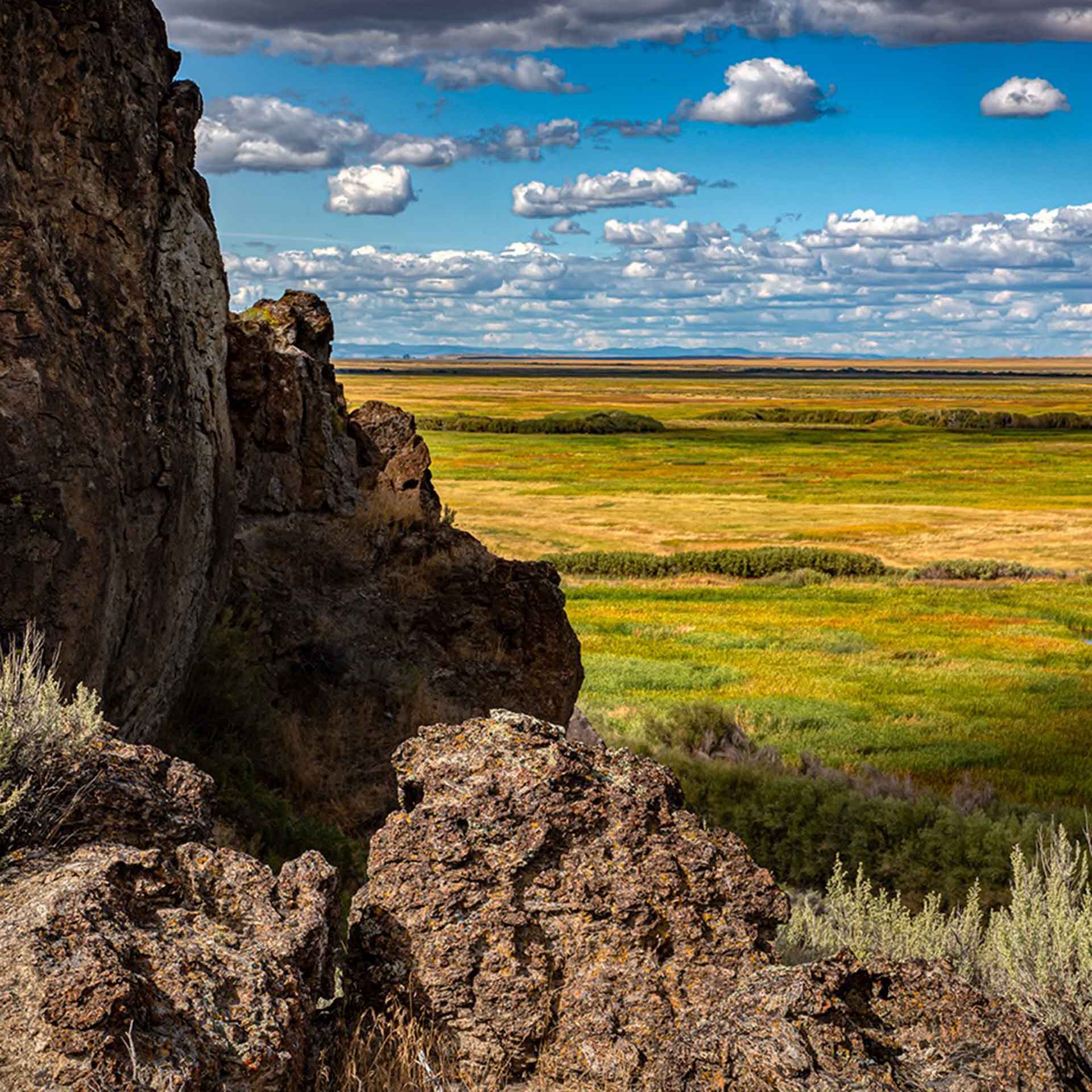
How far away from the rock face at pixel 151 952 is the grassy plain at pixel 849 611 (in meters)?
16.4

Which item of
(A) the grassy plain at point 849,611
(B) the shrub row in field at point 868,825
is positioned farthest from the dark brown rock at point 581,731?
(A) the grassy plain at point 849,611

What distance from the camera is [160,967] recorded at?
379 centimetres

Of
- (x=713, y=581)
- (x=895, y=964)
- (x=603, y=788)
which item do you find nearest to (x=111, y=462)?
(x=603, y=788)

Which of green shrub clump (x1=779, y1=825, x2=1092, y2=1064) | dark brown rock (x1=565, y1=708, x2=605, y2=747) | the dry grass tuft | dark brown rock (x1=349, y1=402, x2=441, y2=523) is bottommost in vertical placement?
dark brown rock (x1=565, y1=708, x2=605, y2=747)

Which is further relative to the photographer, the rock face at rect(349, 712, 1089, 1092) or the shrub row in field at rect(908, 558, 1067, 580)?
the shrub row in field at rect(908, 558, 1067, 580)

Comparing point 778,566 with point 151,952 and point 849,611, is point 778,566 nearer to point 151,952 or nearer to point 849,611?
point 849,611

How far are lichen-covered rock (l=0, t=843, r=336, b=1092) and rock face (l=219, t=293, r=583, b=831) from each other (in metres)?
7.79

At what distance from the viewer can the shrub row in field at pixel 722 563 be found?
50188 mm

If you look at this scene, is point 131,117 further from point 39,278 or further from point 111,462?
point 111,462

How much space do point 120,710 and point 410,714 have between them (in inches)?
178

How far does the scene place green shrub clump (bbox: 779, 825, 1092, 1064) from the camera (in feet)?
16.7

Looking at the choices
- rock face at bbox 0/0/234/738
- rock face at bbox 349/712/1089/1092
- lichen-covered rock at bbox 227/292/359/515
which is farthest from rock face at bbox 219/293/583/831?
rock face at bbox 349/712/1089/1092

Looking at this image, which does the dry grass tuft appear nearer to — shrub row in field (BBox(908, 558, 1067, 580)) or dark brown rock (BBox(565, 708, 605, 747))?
dark brown rock (BBox(565, 708, 605, 747))

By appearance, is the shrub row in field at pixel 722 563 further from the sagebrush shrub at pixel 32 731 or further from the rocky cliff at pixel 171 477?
the sagebrush shrub at pixel 32 731
